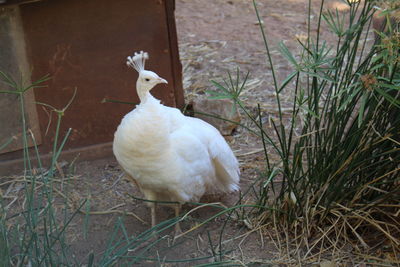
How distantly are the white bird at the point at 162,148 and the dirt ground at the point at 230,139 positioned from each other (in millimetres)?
206

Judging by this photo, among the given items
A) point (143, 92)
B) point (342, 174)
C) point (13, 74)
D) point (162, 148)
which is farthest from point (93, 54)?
point (342, 174)

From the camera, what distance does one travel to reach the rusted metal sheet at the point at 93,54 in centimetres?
310

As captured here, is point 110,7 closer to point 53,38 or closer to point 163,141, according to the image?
point 53,38

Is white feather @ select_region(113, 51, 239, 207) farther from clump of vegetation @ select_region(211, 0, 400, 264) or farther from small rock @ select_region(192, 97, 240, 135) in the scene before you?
small rock @ select_region(192, 97, 240, 135)

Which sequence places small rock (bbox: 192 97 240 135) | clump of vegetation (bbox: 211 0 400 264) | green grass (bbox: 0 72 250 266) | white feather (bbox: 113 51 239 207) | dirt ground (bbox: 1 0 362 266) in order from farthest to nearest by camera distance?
small rock (bbox: 192 97 240 135), dirt ground (bbox: 1 0 362 266), white feather (bbox: 113 51 239 207), clump of vegetation (bbox: 211 0 400 264), green grass (bbox: 0 72 250 266)

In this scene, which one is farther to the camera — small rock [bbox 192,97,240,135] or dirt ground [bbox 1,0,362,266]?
small rock [bbox 192,97,240,135]

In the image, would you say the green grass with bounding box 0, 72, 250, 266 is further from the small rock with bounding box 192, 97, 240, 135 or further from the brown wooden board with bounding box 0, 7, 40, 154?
the small rock with bounding box 192, 97, 240, 135

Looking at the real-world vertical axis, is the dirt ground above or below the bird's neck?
below

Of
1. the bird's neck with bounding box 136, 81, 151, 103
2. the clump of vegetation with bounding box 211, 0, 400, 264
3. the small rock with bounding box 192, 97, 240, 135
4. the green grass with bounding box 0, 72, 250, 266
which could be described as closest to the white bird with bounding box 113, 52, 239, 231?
the bird's neck with bounding box 136, 81, 151, 103

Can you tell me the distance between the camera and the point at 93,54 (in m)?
3.21

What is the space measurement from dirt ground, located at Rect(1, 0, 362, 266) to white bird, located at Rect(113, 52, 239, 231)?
0.68ft

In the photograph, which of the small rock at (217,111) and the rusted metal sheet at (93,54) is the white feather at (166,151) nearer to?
the rusted metal sheet at (93,54)

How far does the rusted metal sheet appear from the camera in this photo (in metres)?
3.10

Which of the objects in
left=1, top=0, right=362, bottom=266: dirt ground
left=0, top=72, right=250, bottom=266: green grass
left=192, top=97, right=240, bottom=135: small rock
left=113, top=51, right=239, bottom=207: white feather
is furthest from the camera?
left=192, top=97, right=240, bottom=135: small rock
